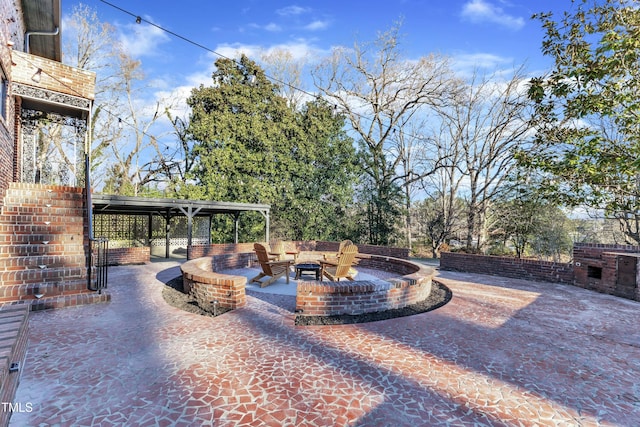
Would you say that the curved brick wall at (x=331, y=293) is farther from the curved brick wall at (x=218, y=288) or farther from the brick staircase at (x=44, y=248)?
the brick staircase at (x=44, y=248)

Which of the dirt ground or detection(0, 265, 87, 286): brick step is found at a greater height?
detection(0, 265, 87, 286): brick step

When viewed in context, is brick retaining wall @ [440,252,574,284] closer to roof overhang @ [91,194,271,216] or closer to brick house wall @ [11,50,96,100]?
roof overhang @ [91,194,271,216]

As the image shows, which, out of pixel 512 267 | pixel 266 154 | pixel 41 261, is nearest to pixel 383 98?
pixel 266 154

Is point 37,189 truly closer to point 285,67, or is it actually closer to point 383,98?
point 383,98

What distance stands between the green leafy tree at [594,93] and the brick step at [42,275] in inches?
353

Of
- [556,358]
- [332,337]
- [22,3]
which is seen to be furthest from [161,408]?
[22,3]

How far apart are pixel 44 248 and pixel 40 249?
5 cm

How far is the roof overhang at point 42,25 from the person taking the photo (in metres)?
7.41

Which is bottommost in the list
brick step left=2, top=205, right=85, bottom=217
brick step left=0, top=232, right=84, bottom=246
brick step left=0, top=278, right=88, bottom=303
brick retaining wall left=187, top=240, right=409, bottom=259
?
brick retaining wall left=187, top=240, right=409, bottom=259

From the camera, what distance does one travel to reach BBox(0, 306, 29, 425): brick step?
175 centimetres

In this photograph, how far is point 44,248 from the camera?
16.8 ft

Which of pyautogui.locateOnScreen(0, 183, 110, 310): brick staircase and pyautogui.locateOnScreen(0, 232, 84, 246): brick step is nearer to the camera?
pyautogui.locateOnScreen(0, 183, 110, 310): brick staircase

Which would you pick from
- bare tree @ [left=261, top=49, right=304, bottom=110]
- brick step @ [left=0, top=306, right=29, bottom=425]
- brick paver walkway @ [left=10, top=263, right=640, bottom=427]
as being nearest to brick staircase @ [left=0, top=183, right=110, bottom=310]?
brick paver walkway @ [left=10, top=263, right=640, bottom=427]

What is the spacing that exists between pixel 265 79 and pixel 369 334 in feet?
54.7
